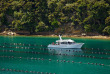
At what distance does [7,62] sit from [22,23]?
79560 millimetres

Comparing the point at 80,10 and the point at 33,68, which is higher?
the point at 80,10

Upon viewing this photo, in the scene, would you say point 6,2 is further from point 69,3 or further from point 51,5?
point 69,3

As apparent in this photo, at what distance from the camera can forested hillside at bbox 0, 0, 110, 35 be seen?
407 ft

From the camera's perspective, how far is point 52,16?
13488 cm

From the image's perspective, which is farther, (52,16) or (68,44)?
(52,16)

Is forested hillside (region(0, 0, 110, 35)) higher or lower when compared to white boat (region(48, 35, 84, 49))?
higher

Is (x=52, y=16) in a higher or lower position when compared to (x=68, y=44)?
higher

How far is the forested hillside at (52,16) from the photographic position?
124m

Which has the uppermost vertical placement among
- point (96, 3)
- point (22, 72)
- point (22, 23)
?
point (96, 3)

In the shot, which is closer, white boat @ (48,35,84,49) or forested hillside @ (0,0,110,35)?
white boat @ (48,35,84,49)

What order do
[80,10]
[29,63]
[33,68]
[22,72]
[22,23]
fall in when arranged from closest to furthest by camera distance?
1. [22,72]
2. [33,68]
3. [29,63]
4. [80,10]
5. [22,23]

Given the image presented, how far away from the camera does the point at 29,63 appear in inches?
2211

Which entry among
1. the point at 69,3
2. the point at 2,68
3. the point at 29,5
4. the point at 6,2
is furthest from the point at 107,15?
the point at 2,68

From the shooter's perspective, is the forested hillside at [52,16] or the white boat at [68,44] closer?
the white boat at [68,44]
